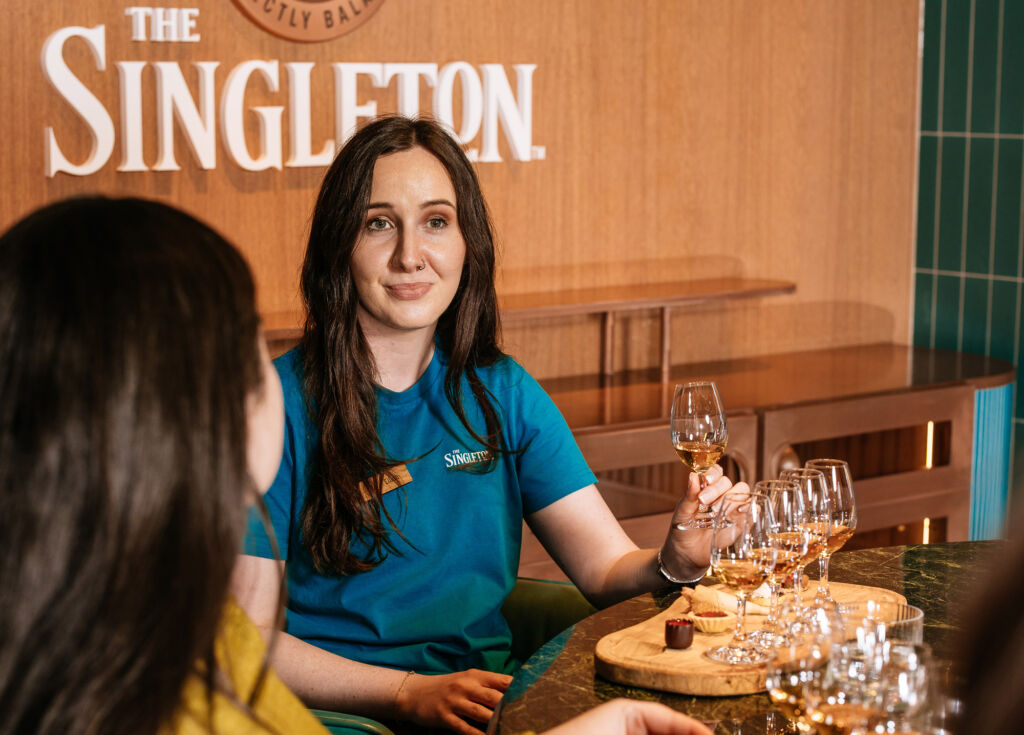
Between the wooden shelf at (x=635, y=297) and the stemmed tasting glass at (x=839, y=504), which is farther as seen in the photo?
the wooden shelf at (x=635, y=297)

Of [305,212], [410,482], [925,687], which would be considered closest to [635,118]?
[305,212]

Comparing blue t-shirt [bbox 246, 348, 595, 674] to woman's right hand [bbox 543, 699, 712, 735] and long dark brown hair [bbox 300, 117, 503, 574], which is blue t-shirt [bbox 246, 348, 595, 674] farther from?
woman's right hand [bbox 543, 699, 712, 735]

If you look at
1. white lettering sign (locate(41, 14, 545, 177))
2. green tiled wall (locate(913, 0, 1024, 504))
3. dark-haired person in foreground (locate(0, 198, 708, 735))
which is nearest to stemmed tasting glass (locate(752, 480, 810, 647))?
dark-haired person in foreground (locate(0, 198, 708, 735))

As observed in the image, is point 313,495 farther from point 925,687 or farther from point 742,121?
point 742,121

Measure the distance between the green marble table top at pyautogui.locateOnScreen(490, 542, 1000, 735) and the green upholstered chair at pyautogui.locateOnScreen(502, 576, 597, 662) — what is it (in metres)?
0.32

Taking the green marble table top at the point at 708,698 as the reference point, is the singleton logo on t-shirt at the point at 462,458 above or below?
above

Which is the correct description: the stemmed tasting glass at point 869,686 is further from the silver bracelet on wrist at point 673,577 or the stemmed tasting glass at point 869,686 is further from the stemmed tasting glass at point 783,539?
the silver bracelet on wrist at point 673,577

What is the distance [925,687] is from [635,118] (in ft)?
9.73

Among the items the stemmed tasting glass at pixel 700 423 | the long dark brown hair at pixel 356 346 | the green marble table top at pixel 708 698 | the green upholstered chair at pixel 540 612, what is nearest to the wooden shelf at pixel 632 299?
the long dark brown hair at pixel 356 346

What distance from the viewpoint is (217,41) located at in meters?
→ 3.13

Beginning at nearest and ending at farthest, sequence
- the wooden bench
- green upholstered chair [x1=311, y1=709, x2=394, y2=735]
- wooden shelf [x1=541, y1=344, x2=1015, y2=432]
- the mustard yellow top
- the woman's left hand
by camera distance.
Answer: the mustard yellow top, green upholstered chair [x1=311, y1=709, x2=394, y2=735], the woman's left hand, the wooden bench, wooden shelf [x1=541, y1=344, x2=1015, y2=432]

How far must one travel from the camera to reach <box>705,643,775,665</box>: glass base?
1477 mm

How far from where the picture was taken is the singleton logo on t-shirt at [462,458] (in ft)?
6.60

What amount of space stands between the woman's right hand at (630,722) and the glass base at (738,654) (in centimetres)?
21
